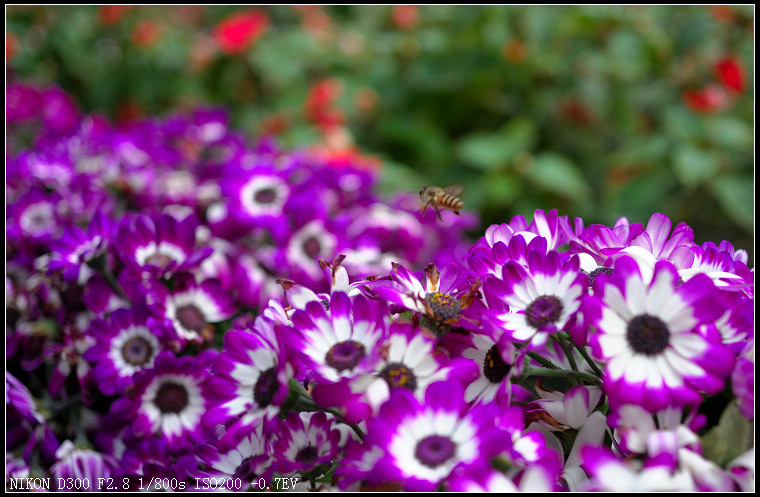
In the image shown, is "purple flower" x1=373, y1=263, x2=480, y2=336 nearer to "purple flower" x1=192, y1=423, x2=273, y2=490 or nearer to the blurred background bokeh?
"purple flower" x1=192, y1=423, x2=273, y2=490

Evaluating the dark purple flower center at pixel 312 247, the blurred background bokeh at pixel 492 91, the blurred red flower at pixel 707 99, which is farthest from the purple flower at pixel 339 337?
the blurred red flower at pixel 707 99

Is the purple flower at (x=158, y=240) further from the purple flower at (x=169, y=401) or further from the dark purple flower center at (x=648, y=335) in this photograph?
the dark purple flower center at (x=648, y=335)

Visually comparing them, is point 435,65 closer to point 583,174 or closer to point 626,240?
point 583,174

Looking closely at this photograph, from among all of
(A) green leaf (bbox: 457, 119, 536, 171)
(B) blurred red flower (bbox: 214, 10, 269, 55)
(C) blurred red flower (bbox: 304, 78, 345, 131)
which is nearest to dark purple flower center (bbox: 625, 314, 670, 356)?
(A) green leaf (bbox: 457, 119, 536, 171)

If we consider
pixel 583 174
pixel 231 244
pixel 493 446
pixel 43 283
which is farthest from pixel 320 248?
pixel 583 174

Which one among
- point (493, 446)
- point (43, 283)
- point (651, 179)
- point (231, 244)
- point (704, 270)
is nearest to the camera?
point (493, 446)

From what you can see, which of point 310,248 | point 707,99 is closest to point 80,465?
point 310,248
